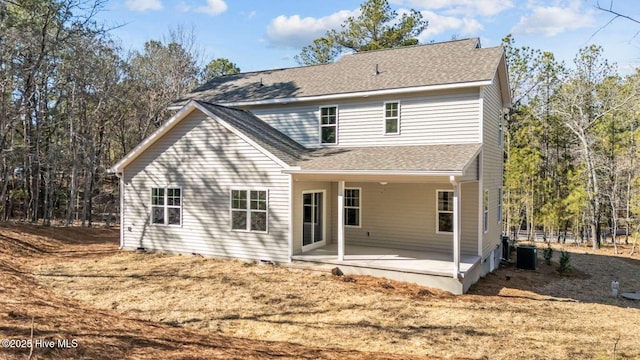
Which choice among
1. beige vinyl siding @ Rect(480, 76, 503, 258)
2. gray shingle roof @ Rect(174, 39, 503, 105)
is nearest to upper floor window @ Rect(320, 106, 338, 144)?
gray shingle roof @ Rect(174, 39, 503, 105)

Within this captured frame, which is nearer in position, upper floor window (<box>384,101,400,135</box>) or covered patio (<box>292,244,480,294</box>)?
covered patio (<box>292,244,480,294</box>)

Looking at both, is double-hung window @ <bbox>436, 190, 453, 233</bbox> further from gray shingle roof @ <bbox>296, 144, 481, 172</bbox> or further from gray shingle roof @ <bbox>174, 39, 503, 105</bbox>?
gray shingle roof @ <bbox>174, 39, 503, 105</bbox>

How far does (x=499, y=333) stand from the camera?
7297mm

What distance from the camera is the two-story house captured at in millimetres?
12109

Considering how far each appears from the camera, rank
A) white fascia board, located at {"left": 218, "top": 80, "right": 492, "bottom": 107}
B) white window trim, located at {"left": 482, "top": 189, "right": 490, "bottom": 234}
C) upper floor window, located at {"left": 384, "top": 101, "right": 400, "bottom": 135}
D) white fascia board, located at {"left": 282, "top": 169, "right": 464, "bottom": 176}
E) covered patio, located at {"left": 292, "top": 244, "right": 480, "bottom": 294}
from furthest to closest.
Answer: upper floor window, located at {"left": 384, "top": 101, "right": 400, "bottom": 135}
white window trim, located at {"left": 482, "top": 189, "right": 490, "bottom": 234}
white fascia board, located at {"left": 218, "top": 80, "right": 492, "bottom": 107}
covered patio, located at {"left": 292, "top": 244, "right": 480, "bottom": 294}
white fascia board, located at {"left": 282, "top": 169, "right": 464, "bottom": 176}

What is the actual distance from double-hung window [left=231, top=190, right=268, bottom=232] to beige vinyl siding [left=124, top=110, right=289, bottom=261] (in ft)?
0.59

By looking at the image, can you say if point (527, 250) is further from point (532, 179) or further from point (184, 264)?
point (184, 264)

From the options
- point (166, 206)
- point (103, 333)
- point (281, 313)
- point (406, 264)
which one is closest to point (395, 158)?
point (406, 264)

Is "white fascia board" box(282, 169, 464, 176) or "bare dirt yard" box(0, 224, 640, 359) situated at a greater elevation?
"white fascia board" box(282, 169, 464, 176)

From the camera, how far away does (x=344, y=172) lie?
449 inches

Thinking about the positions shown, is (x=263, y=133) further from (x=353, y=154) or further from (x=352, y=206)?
(x=352, y=206)

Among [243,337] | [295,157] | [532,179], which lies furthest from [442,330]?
[532,179]

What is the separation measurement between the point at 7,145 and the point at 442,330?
23.8m

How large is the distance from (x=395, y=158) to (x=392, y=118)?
7.44ft
